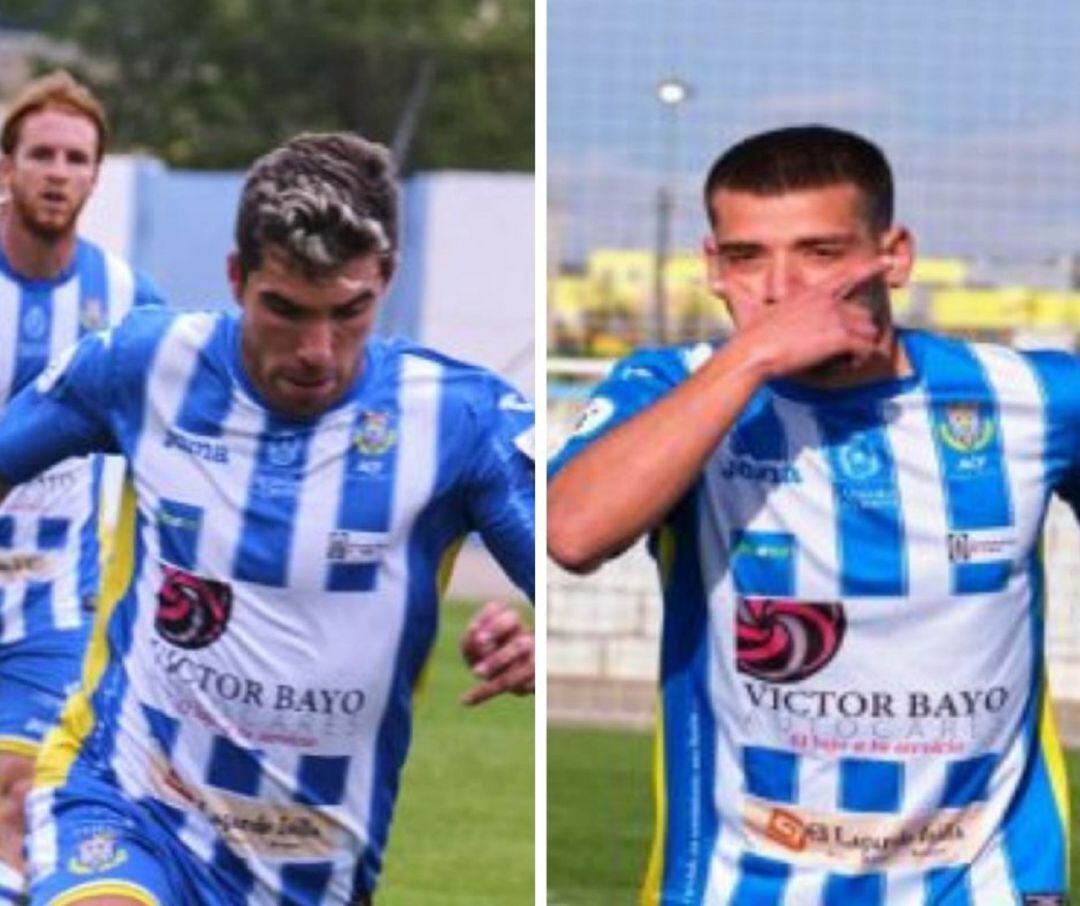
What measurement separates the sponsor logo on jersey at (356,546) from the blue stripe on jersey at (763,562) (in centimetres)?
88

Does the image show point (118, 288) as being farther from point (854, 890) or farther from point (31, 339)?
point (854, 890)

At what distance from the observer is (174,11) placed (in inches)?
1193

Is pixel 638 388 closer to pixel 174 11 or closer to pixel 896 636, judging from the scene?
pixel 896 636

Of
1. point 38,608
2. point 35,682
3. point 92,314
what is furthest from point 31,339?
point 35,682

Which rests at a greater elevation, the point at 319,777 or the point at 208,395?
the point at 208,395

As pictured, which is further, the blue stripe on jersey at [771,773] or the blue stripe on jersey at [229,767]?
the blue stripe on jersey at [229,767]

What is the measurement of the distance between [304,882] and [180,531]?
514 mm

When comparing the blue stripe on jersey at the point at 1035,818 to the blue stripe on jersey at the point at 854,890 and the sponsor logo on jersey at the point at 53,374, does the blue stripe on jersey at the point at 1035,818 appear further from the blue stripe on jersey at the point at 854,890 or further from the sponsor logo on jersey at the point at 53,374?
the sponsor logo on jersey at the point at 53,374

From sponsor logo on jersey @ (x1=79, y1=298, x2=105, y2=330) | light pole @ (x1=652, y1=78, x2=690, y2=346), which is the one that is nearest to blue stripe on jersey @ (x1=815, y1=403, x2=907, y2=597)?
sponsor logo on jersey @ (x1=79, y1=298, x2=105, y2=330)

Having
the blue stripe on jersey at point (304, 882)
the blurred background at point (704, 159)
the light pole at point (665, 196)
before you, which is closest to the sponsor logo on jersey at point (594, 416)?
the blue stripe on jersey at point (304, 882)

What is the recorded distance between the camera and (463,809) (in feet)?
37.9

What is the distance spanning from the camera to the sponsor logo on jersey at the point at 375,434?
16.8ft

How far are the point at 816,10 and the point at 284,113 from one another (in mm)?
13217

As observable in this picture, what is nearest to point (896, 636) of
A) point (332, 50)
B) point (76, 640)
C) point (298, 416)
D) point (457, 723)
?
point (298, 416)
